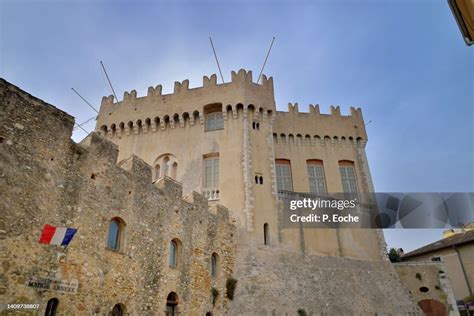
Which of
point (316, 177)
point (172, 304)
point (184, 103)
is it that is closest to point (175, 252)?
point (172, 304)

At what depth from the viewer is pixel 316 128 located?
2244 cm

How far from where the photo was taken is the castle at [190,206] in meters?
8.48

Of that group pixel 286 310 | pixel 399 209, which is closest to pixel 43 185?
pixel 286 310

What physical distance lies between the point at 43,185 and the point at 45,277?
2226mm

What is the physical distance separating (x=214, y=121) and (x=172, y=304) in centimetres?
1035

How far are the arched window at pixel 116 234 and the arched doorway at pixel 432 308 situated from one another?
16.3 metres

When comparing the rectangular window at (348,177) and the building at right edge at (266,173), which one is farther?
the rectangular window at (348,177)

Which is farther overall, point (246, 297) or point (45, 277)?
point (246, 297)

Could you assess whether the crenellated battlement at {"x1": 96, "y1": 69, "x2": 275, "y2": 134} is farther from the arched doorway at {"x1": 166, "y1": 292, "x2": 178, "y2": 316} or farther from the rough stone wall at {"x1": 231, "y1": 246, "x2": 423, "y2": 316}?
the arched doorway at {"x1": 166, "y1": 292, "x2": 178, "y2": 316}

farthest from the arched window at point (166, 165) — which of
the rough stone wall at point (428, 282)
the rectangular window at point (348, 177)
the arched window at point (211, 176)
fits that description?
the rough stone wall at point (428, 282)

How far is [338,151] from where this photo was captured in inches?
868

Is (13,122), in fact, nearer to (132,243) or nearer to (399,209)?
(132,243)

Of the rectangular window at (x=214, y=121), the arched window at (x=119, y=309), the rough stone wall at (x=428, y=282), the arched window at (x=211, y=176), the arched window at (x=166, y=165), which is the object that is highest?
the rectangular window at (x=214, y=121)

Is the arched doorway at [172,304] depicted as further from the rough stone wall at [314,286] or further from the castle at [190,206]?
the rough stone wall at [314,286]
